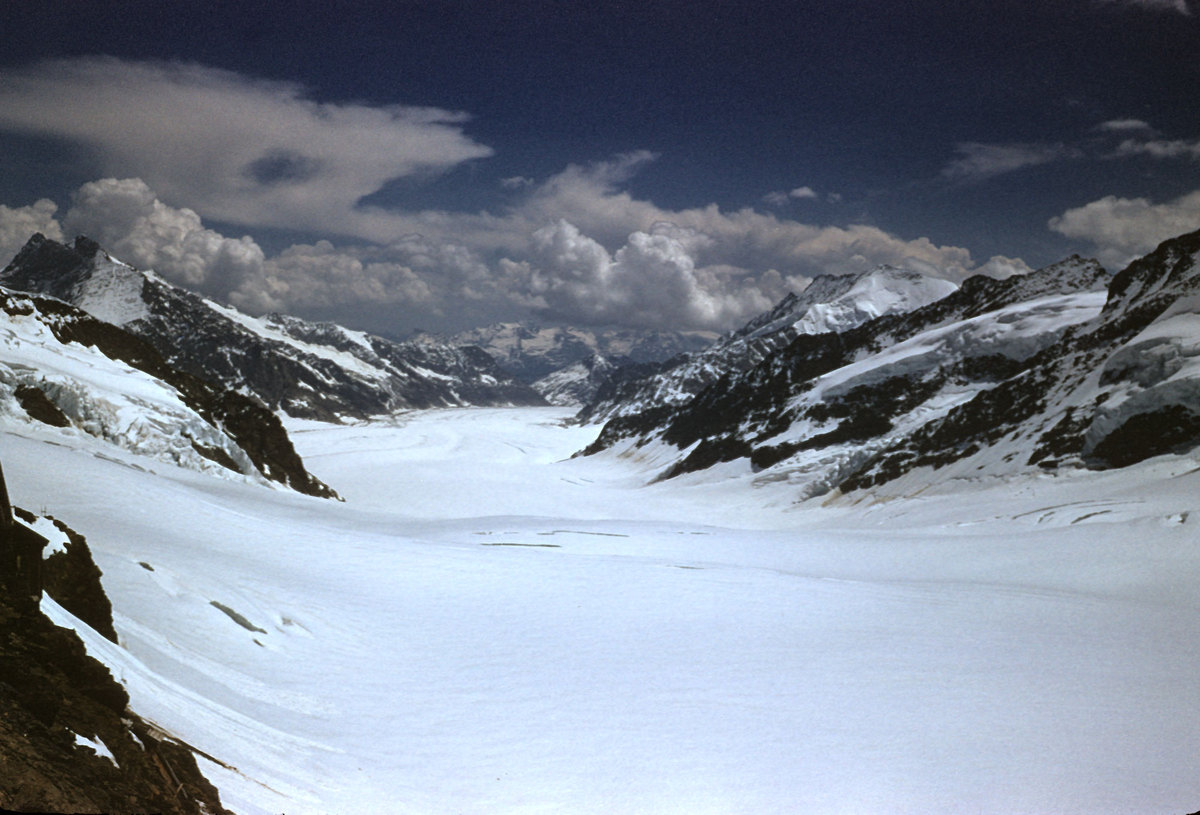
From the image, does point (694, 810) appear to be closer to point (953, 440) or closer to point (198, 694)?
point (198, 694)

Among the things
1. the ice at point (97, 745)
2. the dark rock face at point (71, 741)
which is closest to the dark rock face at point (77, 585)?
the dark rock face at point (71, 741)

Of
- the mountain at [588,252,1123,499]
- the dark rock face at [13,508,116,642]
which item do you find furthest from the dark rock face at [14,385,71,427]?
the mountain at [588,252,1123,499]

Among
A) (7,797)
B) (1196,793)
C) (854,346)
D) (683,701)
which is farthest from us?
(854,346)

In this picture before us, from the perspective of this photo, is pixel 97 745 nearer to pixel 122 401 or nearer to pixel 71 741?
pixel 71 741

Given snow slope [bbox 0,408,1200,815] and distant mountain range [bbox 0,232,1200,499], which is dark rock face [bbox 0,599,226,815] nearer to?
snow slope [bbox 0,408,1200,815]

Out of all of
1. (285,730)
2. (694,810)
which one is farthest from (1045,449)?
(285,730)

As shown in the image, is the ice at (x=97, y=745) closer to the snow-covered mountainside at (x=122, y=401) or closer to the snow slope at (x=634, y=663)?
the snow slope at (x=634, y=663)
